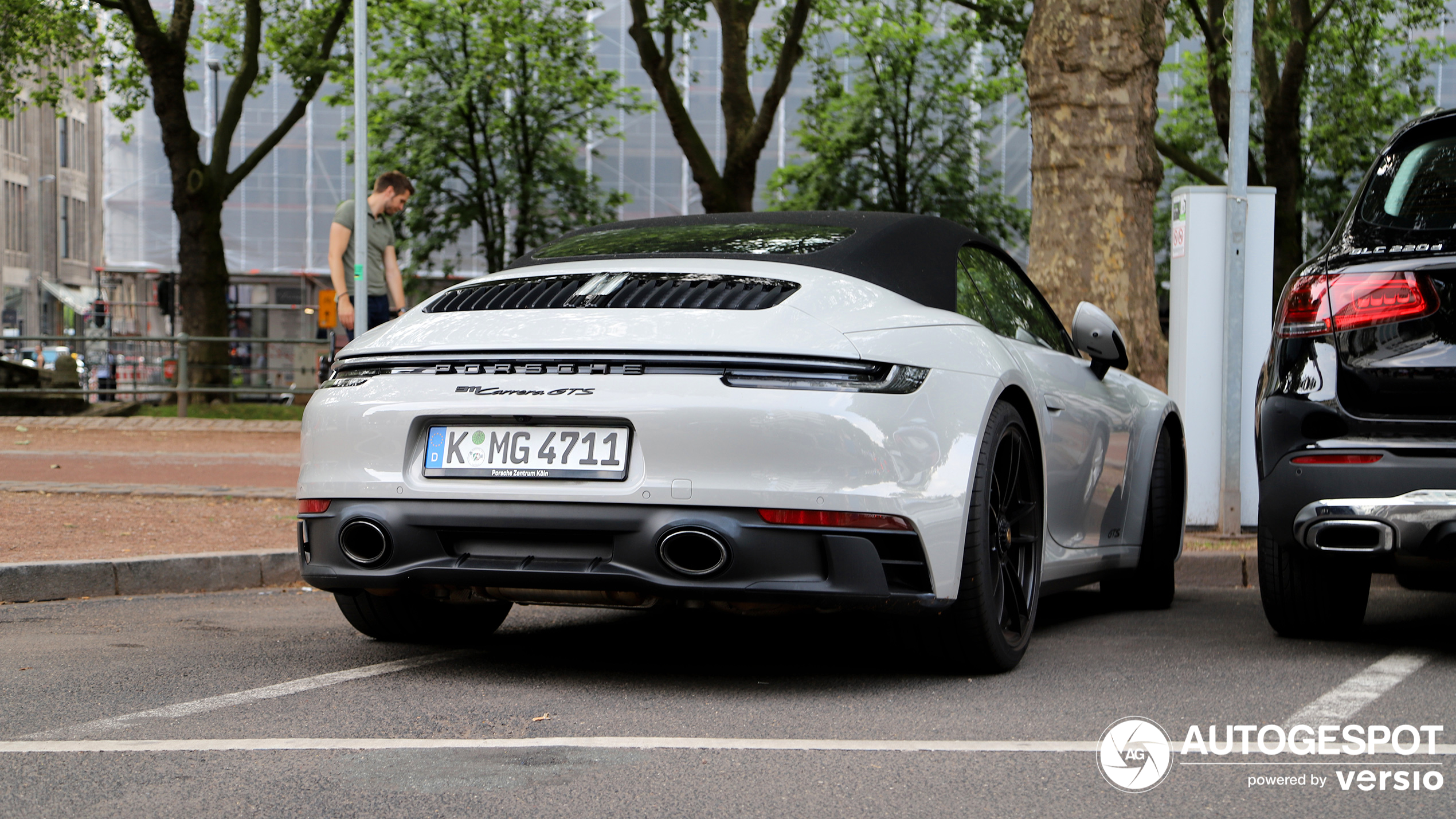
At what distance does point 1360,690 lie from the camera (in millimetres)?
4301

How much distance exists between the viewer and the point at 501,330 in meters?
4.23

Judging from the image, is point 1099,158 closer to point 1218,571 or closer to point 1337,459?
point 1218,571

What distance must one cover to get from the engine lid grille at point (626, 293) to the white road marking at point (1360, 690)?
1680 millimetres

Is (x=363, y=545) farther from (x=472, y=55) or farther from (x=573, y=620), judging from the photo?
(x=472, y=55)

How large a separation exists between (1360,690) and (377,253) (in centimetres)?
732

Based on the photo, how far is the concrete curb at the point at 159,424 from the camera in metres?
17.8

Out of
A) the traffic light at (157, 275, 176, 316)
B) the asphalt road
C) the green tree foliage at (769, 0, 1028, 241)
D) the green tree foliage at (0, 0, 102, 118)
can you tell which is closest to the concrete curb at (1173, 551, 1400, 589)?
the asphalt road

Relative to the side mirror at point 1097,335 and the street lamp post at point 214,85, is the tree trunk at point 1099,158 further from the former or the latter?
the street lamp post at point 214,85

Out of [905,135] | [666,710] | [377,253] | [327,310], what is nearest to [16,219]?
[905,135]

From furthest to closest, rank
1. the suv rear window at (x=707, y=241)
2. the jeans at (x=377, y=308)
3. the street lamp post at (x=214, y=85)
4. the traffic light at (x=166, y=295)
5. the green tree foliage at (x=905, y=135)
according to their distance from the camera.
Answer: the traffic light at (x=166, y=295) → the green tree foliage at (x=905, y=135) → the street lamp post at (x=214, y=85) → the jeans at (x=377, y=308) → the suv rear window at (x=707, y=241)

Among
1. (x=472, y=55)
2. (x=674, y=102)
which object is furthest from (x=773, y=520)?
(x=472, y=55)

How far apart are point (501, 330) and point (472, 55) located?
980 inches

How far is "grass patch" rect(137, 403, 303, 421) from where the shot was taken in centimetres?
1995

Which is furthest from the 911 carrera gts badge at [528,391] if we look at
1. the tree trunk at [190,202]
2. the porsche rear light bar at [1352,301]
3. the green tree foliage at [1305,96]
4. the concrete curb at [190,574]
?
the tree trunk at [190,202]
